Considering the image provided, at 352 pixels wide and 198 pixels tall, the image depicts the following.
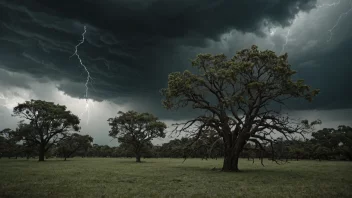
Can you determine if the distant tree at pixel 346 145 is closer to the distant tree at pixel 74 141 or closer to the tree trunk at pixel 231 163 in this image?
the tree trunk at pixel 231 163

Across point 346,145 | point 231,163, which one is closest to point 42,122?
point 231,163

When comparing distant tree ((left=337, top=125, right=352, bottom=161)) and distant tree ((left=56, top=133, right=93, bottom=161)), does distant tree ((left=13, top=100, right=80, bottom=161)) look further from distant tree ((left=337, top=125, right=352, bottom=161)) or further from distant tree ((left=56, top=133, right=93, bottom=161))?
distant tree ((left=337, top=125, right=352, bottom=161))

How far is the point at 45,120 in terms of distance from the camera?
56594 millimetres

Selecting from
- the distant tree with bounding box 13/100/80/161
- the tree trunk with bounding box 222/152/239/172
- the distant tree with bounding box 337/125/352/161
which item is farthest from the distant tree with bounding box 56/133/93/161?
the distant tree with bounding box 337/125/352/161

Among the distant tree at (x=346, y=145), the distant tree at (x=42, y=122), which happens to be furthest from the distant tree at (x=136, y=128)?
the distant tree at (x=346, y=145)

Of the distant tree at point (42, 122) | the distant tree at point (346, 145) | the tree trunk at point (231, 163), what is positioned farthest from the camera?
the distant tree at point (346, 145)

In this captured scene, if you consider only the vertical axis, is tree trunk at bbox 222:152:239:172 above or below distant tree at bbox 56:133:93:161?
below

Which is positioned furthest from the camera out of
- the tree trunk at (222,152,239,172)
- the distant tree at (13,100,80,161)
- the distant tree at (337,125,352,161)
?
the distant tree at (337,125,352,161)

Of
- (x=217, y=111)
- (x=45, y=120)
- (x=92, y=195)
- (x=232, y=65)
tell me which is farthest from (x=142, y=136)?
(x=92, y=195)

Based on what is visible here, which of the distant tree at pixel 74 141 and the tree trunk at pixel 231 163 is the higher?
the distant tree at pixel 74 141

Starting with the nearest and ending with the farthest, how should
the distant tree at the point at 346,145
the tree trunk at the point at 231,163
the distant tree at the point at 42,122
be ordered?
the tree trunk at the point at 231,163
the distant tree at the point at 42,122
the distant tree at the point at 346,145

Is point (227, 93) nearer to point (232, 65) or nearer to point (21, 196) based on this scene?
point (232, 65)

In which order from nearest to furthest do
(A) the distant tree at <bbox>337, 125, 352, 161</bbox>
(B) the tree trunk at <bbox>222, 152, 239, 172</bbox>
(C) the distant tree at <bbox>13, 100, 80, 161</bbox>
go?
(B) the tree trunk at <bbox>222, 152, 239, 172</bbox> → (C) the distant tree at <bbox>13, 100, 80, 161</bbox> → (A) the distant tree at <bbox>337, 125, 352, 161</bbox>

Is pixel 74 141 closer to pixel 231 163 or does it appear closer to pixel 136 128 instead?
pixel 136 128
